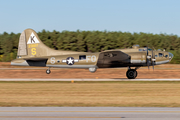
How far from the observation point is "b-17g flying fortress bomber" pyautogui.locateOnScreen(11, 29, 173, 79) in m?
32.9

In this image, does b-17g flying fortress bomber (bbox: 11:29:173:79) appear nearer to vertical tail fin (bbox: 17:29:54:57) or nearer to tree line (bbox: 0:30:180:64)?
vertical tail fin (bbox: 17:29:54:57)

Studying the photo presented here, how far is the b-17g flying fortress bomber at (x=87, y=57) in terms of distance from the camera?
108 feet

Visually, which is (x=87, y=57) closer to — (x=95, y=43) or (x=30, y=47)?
(x=30, y=47)

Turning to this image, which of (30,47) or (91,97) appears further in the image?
(30,47)

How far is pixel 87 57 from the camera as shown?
34.4 m
